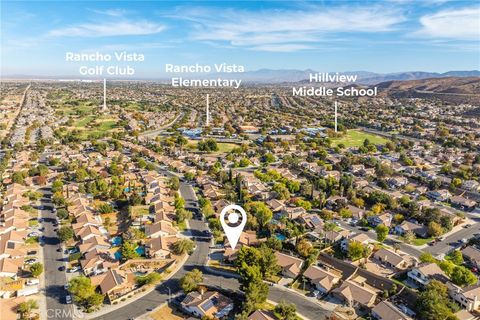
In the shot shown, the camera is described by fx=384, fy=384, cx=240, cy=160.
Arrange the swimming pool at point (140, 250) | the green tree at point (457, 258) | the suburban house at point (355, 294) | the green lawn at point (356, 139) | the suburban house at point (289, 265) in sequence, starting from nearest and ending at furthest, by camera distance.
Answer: the suburban house at point (355, 294), the suburban house at point (289, 265), the green tree at point (457, 258), the swimming pool at point (140, 250), the green lawn at point (356, 139)

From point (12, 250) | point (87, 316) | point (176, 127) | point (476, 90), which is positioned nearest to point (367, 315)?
point (87, 316)

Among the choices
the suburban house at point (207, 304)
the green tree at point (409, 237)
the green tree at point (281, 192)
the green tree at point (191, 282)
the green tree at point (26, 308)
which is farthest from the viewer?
the green tree at point (281, 192)

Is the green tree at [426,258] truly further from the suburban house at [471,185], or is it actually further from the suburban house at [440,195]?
the suburban house at [471,185]

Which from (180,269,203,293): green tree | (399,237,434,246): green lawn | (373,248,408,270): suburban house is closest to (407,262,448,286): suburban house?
(373,248,408,270): suburban house

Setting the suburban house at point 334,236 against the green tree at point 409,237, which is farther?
the green tree at point 409,237

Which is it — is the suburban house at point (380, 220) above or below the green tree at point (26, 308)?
above

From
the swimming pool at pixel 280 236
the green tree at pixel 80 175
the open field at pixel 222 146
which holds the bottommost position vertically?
the swimming pool at pixel 280 236

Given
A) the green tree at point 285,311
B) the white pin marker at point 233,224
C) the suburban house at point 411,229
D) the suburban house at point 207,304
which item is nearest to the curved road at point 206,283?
the green tree at point 285,311

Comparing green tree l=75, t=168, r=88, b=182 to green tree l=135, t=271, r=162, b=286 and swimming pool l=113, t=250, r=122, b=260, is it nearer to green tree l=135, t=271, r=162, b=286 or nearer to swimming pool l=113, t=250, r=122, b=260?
swimming pool l=113, t=250, r=122, b=260
